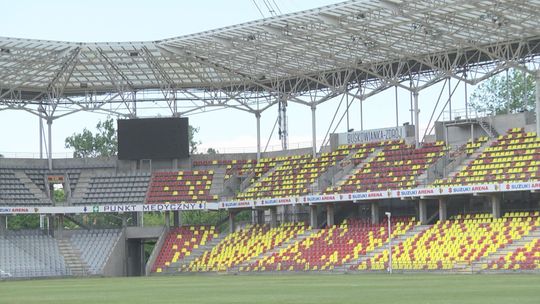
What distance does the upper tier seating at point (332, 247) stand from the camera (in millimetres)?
72500

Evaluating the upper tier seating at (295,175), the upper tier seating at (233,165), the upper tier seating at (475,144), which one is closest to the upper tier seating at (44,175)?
the upper tier seating at (233,165)

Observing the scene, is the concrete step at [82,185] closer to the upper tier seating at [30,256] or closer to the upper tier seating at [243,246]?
the upper tier seating at [30,256]

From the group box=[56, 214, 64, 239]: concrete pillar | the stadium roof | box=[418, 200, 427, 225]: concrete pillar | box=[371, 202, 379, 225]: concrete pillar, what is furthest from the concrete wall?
box=[56, 214, 64, 239]: concrete pillar

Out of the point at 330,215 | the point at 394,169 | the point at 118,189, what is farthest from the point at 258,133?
the point at 394,169

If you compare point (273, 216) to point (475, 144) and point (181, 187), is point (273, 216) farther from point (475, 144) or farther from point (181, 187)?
point (475, 144)

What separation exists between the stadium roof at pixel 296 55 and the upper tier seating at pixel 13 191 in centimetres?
544

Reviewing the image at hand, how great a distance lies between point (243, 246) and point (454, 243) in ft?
60.1

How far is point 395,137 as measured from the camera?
84688mm

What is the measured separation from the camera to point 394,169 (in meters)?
79.4

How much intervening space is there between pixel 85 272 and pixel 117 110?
14869 mm

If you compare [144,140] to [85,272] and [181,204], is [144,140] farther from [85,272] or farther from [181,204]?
[85,272]

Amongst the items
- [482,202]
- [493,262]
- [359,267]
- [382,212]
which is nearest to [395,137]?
[382,212]

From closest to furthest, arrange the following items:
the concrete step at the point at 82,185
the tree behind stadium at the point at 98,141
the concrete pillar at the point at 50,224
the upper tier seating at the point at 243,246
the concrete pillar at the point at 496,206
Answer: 1. the concrete pillar at the point at 496,206
2. the upper tier seating at the point at 243,246
3. the concrete pillar at the point at 50,224
4. the concrete step at the point at 82,185
5. the tree behind stadium at the point at 98,141

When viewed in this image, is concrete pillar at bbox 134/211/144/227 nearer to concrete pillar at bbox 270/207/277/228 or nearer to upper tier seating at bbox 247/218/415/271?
concrete pillar at bbox 270/207/277/228
